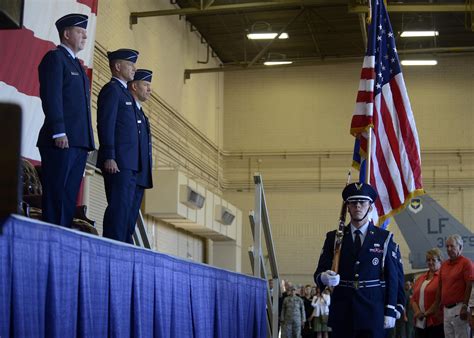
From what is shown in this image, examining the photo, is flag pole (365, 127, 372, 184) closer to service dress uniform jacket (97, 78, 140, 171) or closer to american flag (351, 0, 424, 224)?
american flag (351, 0, 424, 224)

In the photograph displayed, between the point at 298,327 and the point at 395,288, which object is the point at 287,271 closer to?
the point at 298,327

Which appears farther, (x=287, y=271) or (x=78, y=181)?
(x=287, y=271)

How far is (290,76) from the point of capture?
26.2 metres

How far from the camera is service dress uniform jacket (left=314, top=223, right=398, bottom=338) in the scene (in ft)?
18.2

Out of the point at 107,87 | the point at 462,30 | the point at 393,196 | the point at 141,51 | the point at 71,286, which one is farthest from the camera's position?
the point at 462,30

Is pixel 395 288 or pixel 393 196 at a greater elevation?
pixel 393 196

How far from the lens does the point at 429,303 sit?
938 centimetres

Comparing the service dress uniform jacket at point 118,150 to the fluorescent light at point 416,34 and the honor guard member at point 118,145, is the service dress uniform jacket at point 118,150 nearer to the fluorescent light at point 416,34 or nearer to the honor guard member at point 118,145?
the honor guard member at point 118,145

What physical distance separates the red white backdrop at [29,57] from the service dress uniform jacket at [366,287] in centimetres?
377

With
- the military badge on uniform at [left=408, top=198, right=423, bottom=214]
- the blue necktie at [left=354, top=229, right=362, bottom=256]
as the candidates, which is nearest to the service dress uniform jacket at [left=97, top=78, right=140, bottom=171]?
the blue necktie at [left=354, top=229, right=362, bottom=256]

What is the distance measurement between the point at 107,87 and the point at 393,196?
353 cm

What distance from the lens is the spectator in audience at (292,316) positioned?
19141 mm

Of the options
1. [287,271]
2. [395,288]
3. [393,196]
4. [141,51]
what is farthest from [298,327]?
[395,288]

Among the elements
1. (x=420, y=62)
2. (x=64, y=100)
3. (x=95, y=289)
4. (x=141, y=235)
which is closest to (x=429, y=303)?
(x=141, y=235)
